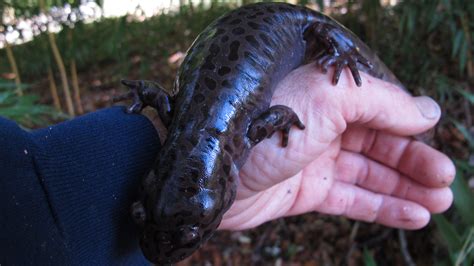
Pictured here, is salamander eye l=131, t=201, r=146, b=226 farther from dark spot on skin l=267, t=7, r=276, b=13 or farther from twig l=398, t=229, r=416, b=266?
twig l=398, t=229, r=416, b=266

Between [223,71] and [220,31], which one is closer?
[223,71]

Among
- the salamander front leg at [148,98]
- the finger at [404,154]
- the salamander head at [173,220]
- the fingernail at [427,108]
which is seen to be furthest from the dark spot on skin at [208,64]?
the fingernail at [427,108]

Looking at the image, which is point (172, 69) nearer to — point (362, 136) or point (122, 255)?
point (362, 136)

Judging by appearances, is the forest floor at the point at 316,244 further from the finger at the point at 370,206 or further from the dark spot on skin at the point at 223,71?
the dark spot on skin at the point at 223,71

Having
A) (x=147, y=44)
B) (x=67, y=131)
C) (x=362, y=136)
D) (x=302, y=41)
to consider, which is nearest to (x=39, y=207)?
(x=67, y=131)

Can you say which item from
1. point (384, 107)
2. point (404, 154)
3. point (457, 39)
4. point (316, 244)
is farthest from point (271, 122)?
point (457, 39)

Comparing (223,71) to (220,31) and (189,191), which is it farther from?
(189,191)
